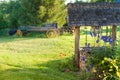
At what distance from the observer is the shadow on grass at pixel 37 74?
1093 cm

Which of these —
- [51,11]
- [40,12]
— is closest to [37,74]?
[40,12]

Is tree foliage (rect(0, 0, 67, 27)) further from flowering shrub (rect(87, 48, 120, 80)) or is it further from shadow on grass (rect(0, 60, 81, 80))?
flowering shrub (rect(87, 48, 120, 80))

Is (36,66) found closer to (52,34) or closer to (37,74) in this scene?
(37,74)

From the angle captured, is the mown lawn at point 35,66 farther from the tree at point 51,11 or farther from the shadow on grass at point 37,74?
the tree at point 51,11

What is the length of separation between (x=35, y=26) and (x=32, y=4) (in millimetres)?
2398

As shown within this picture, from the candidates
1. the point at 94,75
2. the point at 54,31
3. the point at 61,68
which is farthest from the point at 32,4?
the point at 94,75

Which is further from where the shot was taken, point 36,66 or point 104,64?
point 36,66

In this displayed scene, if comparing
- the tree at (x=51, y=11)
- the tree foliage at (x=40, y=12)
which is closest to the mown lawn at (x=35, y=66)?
the tree at (x=51, y=11)

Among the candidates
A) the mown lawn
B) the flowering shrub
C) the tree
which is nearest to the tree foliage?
the tree

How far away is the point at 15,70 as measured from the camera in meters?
12.1

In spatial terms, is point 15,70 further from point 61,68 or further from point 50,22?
point 50,22

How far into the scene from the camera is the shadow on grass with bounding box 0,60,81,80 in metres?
10.9

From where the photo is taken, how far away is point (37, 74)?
1134 cm

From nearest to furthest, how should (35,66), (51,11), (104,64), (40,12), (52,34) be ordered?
(104,64) < (35,66) < (52,34) < (40,12) < (51,11)
